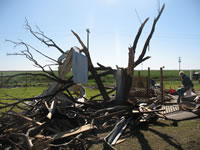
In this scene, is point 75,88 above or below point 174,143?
above

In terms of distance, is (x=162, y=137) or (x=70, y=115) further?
(x=70, y=115)

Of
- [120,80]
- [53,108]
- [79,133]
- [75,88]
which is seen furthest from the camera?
[75,88]

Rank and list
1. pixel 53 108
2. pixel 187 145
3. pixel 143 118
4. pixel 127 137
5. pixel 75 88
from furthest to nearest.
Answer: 1. pixel 75 88
2. pixel 143 118
3. pixel 53 108
4. pixel 127 137
5. pixel 187 145

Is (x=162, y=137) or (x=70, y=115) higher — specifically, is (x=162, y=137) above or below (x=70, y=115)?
below

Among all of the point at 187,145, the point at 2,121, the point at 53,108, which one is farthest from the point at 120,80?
the point at 2,121

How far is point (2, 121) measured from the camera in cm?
478

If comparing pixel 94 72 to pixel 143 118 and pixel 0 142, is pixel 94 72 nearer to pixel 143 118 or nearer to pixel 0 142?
pixel 143 118

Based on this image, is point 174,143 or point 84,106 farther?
point 84,106

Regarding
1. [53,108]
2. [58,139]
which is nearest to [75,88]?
[53,108]

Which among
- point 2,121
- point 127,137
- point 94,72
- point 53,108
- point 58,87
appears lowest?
point 127,137

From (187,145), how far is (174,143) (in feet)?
0.87

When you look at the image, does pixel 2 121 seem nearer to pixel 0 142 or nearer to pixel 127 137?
pixel 0 142

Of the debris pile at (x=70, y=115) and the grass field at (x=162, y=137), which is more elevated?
the debris pile at (x=70, y=115)

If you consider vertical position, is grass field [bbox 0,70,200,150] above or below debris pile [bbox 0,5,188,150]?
below
